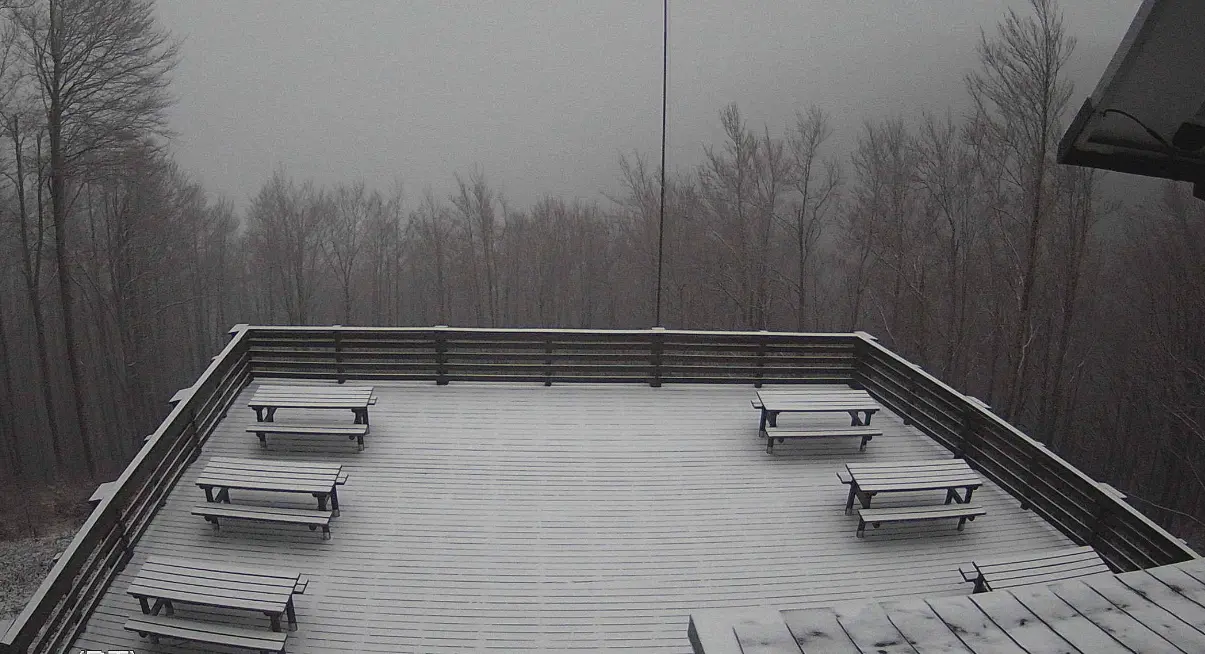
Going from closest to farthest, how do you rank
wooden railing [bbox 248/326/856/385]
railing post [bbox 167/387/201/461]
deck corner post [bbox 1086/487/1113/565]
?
deck corner post [bbox 1086/487/1113/565]
railing post [bbox 167/387/201/461]
wooden railing [bbox 248/326/856/385]

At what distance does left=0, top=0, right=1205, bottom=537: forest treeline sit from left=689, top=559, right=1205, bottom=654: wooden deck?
14.1 meters

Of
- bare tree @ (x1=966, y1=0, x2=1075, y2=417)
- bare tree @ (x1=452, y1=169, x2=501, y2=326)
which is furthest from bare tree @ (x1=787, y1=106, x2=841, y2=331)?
bare tree @ (x1=452, y1=169, x2=501, y2=326)

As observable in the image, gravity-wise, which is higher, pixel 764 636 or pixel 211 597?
pixel 764 636

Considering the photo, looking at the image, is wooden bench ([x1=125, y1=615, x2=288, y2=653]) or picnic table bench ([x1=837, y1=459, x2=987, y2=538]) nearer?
wooden bench ([x1=125, y1=615, x2=288, y2=653])

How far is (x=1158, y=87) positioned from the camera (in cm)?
208

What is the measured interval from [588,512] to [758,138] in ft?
57.9

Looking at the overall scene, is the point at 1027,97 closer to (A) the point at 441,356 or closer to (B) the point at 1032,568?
(B) the point at 1032,568

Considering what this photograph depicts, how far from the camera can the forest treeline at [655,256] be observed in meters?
14.3

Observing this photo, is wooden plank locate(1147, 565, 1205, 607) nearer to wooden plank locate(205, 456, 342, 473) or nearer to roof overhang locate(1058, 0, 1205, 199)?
roof overhang locate(1058, 0, 1205, 199)

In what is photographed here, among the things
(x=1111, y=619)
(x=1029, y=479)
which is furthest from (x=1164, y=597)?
(x=1029, y=479)

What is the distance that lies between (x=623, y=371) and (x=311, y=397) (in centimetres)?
379

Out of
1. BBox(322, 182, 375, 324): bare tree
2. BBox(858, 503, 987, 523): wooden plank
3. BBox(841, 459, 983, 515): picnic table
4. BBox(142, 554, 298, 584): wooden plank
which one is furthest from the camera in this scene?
BBox(322, 182, 375, 324): bare tree

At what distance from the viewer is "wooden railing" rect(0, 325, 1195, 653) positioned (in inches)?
242

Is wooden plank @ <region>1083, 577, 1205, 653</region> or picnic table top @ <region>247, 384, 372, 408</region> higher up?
wooden plank @ <region>1083, 577, 1205, 653</region>
